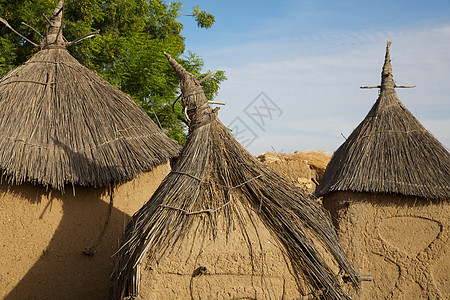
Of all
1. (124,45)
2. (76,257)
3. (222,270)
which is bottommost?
(76,257)

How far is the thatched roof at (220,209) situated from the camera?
4090 millimetres

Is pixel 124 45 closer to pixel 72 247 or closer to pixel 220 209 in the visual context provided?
pixel 72 247

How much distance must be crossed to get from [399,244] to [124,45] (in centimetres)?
861

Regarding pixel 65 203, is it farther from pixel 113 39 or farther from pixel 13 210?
pixel 113 39

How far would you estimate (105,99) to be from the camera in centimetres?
677

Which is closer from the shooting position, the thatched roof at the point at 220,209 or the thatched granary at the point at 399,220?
the thatched roof at the point at 220,209

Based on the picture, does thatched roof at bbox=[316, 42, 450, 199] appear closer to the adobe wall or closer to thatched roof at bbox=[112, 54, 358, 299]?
thatched roof at bbox=[112, 54, 358, 299]

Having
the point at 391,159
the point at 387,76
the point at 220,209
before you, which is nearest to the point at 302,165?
the point at 387,76

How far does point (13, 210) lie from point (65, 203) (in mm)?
600

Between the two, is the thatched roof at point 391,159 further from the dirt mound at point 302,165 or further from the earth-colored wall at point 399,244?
the dirt mound at point 302,165

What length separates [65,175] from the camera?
5.79 m

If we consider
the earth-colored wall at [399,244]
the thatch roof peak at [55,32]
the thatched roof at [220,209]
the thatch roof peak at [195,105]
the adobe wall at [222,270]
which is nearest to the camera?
the adobe wall at [222,270]

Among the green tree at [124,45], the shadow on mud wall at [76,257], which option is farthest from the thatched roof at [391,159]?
the green tree at [124,45]

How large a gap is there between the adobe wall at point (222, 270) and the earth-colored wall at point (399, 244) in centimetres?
232
